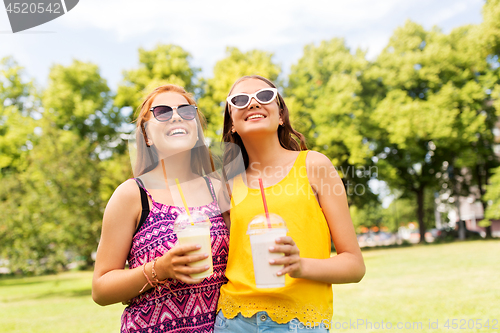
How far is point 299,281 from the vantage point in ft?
7.28

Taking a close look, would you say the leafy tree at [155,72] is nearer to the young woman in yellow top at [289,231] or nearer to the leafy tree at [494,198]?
the leafy tree at [494,198]

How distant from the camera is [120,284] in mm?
2219

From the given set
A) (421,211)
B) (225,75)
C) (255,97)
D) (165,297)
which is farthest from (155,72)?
(165,297)

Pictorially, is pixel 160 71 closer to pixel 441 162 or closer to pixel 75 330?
pixel 75 330

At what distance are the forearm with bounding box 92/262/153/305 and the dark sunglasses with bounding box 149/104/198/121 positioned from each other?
3.45 feet

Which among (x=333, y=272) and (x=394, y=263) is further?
(x=394, y=263)

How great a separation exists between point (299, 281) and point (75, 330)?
28.8 feet

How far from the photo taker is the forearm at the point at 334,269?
2.01 m

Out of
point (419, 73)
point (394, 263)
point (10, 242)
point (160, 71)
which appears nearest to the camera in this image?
point (10, 242)

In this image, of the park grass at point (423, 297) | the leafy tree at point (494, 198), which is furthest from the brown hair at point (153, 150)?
the leafy tree at point (494, 198)

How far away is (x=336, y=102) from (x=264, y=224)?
2315cm

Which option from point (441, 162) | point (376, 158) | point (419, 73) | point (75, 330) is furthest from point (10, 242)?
point (441, 162)

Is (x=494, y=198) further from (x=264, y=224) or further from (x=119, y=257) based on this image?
(x=119, y=257)

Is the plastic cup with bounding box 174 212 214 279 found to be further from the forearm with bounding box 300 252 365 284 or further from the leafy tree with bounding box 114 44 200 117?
the leafy tree with bounding box 114 44 200 117
